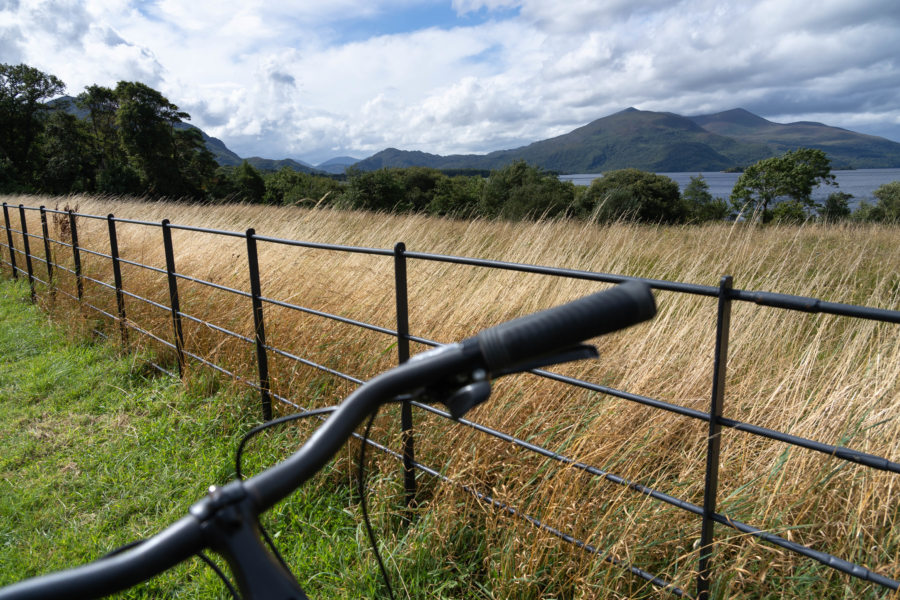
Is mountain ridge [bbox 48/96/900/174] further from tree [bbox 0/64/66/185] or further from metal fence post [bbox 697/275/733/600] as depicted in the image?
metal fence post [bbox 697/275/733/600]

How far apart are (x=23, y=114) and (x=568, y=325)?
160 ft

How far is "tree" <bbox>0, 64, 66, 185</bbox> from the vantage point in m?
36.3

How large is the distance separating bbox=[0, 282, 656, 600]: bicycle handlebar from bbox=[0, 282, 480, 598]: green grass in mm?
A: 1761

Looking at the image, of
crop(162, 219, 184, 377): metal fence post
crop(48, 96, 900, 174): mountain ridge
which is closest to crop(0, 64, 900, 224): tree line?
crop(162, 219, 184, 377): metal fence post

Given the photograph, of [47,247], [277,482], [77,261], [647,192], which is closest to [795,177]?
[647,192]

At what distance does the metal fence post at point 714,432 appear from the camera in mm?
1472

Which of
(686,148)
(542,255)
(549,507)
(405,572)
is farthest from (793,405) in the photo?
(686,148)

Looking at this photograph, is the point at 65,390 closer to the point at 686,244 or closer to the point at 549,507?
the point at 549,507

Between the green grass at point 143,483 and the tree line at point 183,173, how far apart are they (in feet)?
46.8

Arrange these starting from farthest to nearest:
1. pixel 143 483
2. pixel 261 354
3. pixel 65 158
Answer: pixel 65 158 → pixel 261 354 → pixel 143 483

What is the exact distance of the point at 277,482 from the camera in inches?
22.0

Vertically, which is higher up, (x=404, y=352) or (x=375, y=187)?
(x=375, y=187)

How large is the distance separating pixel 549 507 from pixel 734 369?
5.04ft

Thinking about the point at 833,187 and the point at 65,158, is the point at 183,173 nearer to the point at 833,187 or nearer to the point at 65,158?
the point at 65,158
